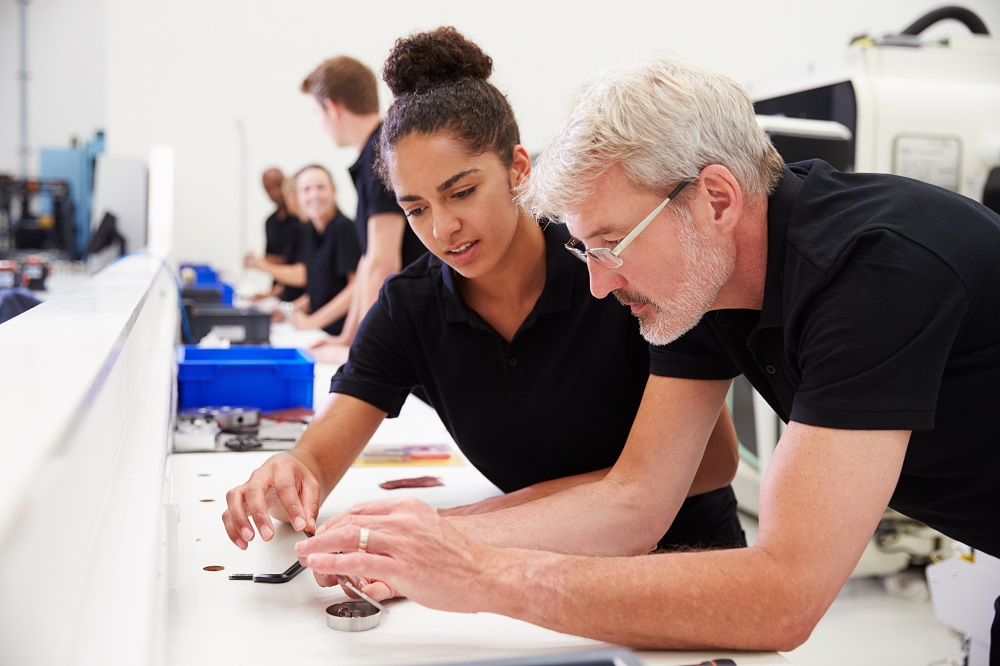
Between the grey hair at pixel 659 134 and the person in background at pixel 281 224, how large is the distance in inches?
216

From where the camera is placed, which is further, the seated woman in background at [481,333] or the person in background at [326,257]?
the person in background at [326,257]

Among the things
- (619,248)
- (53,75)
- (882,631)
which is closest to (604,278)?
(619,248)

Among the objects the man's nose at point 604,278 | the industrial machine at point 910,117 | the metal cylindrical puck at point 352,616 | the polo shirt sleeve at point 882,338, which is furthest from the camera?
the industrial machine at point 910,117

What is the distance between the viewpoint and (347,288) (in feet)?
13.1

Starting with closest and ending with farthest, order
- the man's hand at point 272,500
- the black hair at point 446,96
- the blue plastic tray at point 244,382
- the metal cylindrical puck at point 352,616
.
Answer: the metal cylindrical puck at point 352,616
the man's hand at point 272,500
the black hair at point 446,96
the blue plastic tray at point 244,382

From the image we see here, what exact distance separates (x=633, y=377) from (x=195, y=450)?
91 cm

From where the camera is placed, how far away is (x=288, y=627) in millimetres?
978

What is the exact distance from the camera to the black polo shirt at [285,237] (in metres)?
6.50

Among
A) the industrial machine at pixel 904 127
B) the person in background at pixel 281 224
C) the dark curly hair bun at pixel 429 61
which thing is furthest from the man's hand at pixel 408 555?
the person in background at pixel 281 224

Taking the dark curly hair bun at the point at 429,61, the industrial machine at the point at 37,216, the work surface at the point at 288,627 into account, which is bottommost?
the industrial machine at the point at 37,216

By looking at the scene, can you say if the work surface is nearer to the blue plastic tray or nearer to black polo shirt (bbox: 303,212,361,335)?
the blue plastic tray

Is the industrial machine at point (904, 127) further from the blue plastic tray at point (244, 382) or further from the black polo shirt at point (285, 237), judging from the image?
the black polo shirt at point (285, 237)

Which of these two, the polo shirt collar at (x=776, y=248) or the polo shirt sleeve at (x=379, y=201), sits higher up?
the polo shirt collar at (x=776, y=248)

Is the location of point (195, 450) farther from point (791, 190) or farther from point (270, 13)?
point (270, 13)
